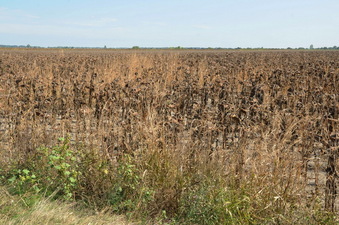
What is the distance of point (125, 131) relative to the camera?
566cm

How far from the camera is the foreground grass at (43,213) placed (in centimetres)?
396

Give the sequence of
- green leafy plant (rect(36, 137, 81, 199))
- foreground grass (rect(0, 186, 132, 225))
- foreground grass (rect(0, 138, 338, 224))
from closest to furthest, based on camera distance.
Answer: foreground grass (rect(0, 186, 132, 225)) < foreground grass (rect(0, 138, 338, 224)) < green leafy plant (rect(36, 137, 81, 199))

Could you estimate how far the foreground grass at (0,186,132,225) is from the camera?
13.0 feet

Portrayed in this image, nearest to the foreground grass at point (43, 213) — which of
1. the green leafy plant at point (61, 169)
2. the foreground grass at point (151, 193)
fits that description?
the foreground grass at point (151, 193)

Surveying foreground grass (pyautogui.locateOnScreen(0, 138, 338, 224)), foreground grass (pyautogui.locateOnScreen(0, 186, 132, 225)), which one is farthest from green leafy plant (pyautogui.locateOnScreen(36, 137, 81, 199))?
foreground grass (pyautogui.locateOnScreen(0, 186, 132, 225))

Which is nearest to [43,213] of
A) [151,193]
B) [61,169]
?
[61,169]

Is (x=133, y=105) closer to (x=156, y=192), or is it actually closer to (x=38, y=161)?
(x=38, y=161)

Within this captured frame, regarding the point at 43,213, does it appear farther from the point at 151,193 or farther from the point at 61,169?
the point at 151,193

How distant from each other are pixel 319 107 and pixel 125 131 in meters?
3.79

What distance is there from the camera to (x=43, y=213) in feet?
13.3

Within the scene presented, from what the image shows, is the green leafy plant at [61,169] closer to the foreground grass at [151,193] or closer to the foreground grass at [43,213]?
the foreground grass at [151,193]

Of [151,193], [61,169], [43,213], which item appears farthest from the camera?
[61,169]

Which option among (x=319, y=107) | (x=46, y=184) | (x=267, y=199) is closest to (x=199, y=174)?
(x=267, y=199)

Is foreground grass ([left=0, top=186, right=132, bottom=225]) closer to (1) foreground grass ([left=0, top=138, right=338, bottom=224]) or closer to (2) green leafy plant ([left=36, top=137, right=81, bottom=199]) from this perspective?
(1) foreground grass ([left=0, top=138, right=338, bottom=224])
